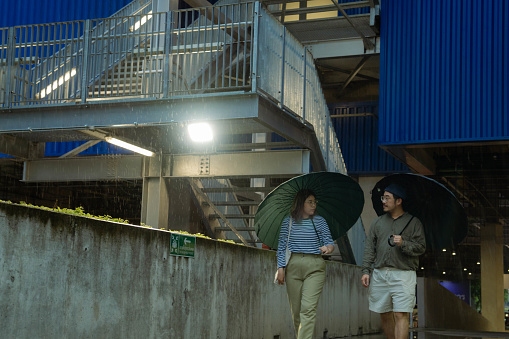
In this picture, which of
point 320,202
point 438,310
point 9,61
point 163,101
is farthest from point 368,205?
point 320,202

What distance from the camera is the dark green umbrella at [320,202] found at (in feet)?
27.7

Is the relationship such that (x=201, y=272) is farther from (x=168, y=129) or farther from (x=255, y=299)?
(x=168, y=129)

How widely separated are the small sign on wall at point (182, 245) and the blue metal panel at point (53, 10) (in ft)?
44.2

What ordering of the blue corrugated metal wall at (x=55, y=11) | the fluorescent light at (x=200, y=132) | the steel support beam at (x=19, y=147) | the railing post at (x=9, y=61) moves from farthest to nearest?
the blue corrugated metal wall at (x=55, y=11), the steel support beam at (x=19, y=147), the railing post at (x=9, y=61), the fluorescent light at (x=200, y=132)

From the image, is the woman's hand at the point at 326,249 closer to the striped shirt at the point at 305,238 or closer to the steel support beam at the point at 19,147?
the striped shirt at the point at 305,238

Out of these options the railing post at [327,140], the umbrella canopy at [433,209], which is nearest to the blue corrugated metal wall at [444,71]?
the railing post at [327,140]

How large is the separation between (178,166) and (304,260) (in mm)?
7452

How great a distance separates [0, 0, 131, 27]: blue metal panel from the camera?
20859 mm

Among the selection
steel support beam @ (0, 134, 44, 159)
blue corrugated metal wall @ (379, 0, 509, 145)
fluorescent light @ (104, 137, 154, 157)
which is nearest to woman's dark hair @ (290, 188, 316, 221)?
fluorescent light @ (104, 137, 154, 157)

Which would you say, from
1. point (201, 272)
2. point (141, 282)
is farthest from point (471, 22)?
point (141, 282)

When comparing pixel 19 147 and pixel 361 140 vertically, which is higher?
pixel 361 140

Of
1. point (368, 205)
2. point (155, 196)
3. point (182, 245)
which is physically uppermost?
point (368, 205)

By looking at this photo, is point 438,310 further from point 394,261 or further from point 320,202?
point 394,261

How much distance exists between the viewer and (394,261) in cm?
781
